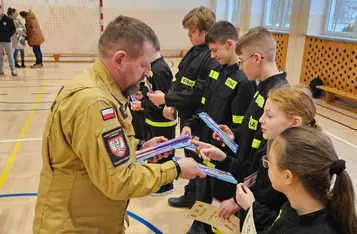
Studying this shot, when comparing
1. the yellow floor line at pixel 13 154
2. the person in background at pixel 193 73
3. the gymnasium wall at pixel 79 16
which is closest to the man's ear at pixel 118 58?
the person in background at pixel 193 73

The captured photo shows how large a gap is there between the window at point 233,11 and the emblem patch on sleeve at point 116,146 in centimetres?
1300

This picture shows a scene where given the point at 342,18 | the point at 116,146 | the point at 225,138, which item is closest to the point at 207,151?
the point at 225,138

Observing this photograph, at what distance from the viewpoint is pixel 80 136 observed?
1222 mm

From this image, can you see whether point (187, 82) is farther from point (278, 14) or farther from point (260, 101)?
point (278, 14)

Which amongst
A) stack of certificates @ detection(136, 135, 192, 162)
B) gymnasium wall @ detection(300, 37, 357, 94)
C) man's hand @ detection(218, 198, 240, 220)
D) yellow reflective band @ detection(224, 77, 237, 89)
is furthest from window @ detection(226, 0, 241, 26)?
man's hand @ detection(218, 198, 240, 220)

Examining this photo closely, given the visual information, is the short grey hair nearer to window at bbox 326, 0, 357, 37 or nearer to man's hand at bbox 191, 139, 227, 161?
man's hand at bbox 191, 139, 227, 161

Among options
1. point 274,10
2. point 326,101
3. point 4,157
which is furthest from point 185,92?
point 274,10

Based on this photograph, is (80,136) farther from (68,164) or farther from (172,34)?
(172,34)

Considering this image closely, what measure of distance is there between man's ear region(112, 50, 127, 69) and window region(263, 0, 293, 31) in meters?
9.40

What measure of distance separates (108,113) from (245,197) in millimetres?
861

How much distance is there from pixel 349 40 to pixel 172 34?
7.98 meters

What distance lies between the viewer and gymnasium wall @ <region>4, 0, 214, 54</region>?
39.7ft

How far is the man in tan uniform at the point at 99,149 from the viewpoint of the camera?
123 cm

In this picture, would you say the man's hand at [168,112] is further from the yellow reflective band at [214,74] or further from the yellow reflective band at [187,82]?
the yellow reflective band at [214,74]
